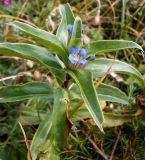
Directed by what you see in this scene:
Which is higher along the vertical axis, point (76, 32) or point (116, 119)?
point (76, 32)

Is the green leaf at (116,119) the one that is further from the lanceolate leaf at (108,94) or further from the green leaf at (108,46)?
the green leaf at (108,46)

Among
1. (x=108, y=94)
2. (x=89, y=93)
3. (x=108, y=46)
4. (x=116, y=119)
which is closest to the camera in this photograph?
(x=89, y=93)

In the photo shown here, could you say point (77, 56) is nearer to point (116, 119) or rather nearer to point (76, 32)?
point (76, 32)

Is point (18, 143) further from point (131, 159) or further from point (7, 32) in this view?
point (7, 32)

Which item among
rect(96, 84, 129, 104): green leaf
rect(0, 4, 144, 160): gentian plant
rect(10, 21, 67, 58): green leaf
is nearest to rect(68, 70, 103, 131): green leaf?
rect(0, 4, 144, 160): gentian plant

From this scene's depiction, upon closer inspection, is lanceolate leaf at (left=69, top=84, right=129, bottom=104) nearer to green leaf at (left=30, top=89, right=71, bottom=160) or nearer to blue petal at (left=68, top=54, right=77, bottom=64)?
green leaf at (left=30, top=89, right=71, bottom=160)

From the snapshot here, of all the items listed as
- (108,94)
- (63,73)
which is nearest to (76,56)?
(63,73)
